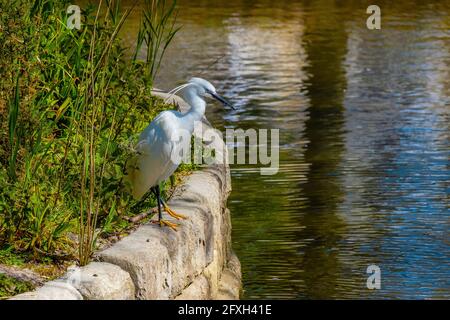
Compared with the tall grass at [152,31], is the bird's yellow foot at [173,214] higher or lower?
lower

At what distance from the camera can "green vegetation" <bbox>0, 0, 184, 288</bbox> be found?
5.75m

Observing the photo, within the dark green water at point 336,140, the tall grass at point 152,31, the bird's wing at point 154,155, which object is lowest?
the dark green water at point 336,140

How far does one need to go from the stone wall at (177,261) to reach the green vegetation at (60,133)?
0.18m

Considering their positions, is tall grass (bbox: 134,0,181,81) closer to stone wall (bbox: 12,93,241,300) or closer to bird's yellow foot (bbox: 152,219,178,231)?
stone wall (bbox: 12,93,241,300)

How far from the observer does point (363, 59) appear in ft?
52.0

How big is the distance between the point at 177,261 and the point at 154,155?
592mm

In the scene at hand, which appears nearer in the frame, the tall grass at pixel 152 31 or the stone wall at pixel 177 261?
the stone wall at pixel 177 261

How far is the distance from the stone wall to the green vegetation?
0.18 meters

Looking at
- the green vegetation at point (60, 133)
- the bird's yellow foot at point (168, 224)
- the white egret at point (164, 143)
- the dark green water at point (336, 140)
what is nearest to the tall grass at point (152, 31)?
the green vegetation at point (60, 133)

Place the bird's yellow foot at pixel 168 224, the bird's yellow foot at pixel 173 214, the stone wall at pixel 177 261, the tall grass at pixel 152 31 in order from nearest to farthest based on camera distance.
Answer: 1. the stone wall at pixel 177 261
2. the bird's yellow foot at pixel 168 224
3. the bird's yellow foot at pixel 173 214
4. the tall grass at pixel 152 31

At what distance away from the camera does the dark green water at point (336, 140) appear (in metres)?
7.61

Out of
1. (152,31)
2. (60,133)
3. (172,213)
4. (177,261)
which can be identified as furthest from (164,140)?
(152,31)

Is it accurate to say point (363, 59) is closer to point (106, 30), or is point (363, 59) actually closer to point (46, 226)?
point (106, 30)

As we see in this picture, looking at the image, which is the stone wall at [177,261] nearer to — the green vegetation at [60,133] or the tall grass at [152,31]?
the green vegetation at [60,133]
